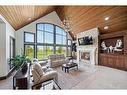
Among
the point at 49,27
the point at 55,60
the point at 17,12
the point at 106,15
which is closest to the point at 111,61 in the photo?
the point at 106,15

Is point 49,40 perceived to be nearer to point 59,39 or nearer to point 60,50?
point 59,39

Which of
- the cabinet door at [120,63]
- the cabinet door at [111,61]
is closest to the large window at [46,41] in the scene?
the cabinet door at [111,61]

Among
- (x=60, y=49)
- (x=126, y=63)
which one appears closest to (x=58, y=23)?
(x=60, y=49)

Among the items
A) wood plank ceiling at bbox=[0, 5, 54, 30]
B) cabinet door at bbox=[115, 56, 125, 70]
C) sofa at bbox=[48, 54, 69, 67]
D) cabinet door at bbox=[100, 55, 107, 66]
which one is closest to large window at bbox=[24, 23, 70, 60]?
sofa at bbox=[48, 54, 69, 67]

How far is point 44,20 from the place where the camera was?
30.8 ft

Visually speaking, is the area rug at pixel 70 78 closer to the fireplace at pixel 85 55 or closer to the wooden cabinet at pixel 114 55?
the wooden cabinet at pixel 114 55

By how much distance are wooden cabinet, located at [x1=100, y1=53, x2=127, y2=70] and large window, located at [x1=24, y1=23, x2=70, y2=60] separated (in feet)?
13.8

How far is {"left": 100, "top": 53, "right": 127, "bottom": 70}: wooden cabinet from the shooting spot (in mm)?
6267

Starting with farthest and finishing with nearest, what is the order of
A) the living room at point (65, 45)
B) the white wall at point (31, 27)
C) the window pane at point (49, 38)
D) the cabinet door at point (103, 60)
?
the window pane at point (49, 38)
the white wall at point (31, 27)
the cabinet door at point (103, 60)
the living room at point (65, 45)

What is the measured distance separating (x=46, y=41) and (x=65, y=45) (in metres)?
2.33

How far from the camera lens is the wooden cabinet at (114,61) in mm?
6267

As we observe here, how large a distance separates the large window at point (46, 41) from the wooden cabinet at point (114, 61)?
166 inches

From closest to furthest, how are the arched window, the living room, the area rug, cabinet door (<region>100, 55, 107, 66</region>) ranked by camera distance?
1. the area rug
2. the living room
3. cabinet door (<region>100, 55, 107, 66</region>)
4. the arched window

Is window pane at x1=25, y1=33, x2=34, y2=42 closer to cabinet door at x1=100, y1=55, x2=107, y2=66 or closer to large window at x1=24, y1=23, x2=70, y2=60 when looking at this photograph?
large window at x1=24, y1=23, x2=70, y2=60
